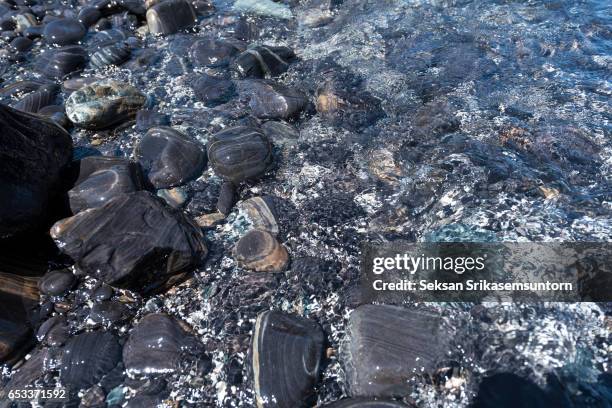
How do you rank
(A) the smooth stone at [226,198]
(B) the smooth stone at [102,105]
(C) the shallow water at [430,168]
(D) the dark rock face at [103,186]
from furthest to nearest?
1. (B) the smooth stone at [102,105]
2. (A) the smooth stone at [226,198]
3. (D) the dark rock face at [103,186]
4. (C) the shallow water at [430,168]

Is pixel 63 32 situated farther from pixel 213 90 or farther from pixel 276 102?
pixel 276 102

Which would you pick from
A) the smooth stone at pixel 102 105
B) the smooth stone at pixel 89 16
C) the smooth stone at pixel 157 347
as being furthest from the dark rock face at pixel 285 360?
the smooth stone at pixel 89 16

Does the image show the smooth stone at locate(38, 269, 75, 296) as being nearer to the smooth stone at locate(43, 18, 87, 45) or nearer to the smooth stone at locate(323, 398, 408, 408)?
the smooth stone at locate(323, 398, 408, 408)

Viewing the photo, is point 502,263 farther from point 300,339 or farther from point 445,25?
point 445,25

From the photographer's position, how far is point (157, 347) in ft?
9.93

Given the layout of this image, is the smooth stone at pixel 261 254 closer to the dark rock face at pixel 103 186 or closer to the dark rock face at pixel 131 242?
the dark rock face at pixel 131 242

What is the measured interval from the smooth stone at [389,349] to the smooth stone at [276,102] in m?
2.54

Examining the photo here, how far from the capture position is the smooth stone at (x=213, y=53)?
593 cm

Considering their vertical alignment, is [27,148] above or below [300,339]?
above

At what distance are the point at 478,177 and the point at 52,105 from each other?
458 centimetres

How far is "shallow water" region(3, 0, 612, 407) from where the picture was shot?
2.93 m

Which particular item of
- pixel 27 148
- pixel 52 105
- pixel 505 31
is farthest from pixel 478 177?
pixel 52 105

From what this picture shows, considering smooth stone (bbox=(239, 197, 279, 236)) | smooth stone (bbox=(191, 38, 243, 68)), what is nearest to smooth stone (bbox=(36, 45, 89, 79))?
smooth stone (bbox=(191, 38, 243, 68))

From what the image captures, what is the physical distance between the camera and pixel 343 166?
14.4ft
